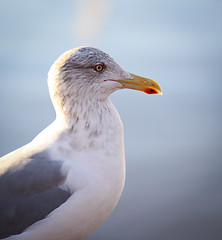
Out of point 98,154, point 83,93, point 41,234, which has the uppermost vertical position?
point 83,93

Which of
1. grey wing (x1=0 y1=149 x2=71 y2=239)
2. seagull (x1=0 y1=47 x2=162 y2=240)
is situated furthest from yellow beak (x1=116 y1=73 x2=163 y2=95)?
grey wing (x1=0 y1=149 x2=71 y2=239)

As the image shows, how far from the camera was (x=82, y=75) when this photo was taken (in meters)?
0.84

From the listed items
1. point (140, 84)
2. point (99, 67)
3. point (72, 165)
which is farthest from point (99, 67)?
point (72, 165)

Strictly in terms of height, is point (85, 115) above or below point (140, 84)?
below

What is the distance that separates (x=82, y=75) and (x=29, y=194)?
0.33 meters

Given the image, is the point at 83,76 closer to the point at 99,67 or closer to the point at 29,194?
the point at 99,67

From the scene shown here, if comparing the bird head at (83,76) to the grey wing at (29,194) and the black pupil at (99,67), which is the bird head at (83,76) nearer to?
the black pupil at (99,67)

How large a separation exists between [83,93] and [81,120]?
0.07 meters

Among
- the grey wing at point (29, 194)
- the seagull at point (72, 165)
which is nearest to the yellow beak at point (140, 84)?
the seagull at point (72, 165)

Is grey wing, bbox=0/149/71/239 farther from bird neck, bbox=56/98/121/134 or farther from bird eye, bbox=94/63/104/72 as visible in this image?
bird eye, bbox=94/63/104/72

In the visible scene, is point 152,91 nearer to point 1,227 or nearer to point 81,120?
point 81,120

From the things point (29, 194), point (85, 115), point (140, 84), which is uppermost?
point (140, 84)

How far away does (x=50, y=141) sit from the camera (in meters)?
0.88

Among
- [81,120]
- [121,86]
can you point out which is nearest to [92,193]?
[81,120]
